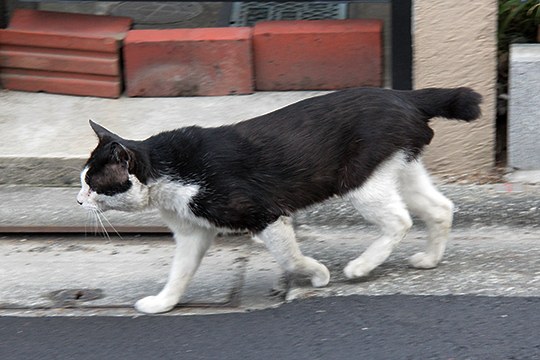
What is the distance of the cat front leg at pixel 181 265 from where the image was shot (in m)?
4.71

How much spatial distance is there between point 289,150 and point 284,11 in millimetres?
2996

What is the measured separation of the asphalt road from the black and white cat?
0.78 feet

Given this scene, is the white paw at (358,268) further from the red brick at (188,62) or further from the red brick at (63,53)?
the red brick at (63,53)

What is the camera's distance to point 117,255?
18.3 ft

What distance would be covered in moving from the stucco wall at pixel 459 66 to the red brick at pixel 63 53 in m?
2.01

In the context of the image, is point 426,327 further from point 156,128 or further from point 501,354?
point 156,128

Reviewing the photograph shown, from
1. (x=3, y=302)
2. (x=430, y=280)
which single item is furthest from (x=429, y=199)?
(x=3, y=302)

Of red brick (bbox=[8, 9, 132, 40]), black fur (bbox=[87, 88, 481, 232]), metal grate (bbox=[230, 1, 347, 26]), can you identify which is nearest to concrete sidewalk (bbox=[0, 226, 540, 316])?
black fur (bbox=[87, 88, 481, 232])

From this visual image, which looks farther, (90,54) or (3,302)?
(90,54)

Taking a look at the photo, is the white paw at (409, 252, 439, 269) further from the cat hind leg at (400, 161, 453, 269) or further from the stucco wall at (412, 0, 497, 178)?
the stucco wall at (412, 0, 497, 178)

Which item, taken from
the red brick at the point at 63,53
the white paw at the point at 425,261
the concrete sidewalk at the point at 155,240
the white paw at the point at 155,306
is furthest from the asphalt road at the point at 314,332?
the red brick at the point at 63,53

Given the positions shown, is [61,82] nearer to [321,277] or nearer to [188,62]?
[188,62]

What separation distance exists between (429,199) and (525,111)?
142cm

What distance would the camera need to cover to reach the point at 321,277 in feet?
15.9
